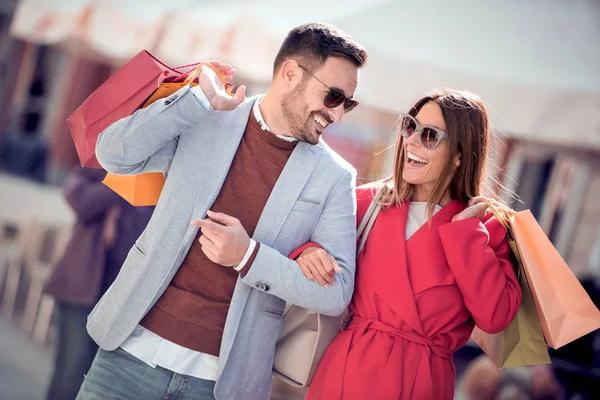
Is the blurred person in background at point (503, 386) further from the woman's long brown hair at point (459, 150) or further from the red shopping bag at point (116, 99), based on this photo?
the red shopping bag at point (116, 99)

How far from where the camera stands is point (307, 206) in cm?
270

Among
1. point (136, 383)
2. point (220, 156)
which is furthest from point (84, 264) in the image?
point (220, 156)

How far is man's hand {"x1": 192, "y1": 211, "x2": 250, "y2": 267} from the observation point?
2.38m

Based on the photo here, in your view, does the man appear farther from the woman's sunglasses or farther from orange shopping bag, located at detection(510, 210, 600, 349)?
orange shopping bag, located at detection(510, 210, 600, 349)

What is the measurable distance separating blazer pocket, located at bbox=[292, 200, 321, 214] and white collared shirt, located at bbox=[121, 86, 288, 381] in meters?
0.51

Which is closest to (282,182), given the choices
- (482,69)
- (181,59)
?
(482,69)

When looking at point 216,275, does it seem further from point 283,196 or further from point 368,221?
point 368,221

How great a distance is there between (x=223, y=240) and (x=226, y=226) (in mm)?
67

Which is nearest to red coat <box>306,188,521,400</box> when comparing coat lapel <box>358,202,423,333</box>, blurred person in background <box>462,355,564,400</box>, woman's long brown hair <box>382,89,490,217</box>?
coat lapel <box>358,202,423,333</box>

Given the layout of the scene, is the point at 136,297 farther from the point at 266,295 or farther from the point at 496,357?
the point at 496,357

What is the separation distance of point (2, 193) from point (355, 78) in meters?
9.90

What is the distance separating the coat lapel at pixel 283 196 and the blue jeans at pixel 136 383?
2.01 feet

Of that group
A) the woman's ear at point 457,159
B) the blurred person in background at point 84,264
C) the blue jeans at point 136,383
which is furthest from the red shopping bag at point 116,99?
the blurred person in background at point 84,264

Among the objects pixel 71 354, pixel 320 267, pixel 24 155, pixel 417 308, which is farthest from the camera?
pixel 24 155
